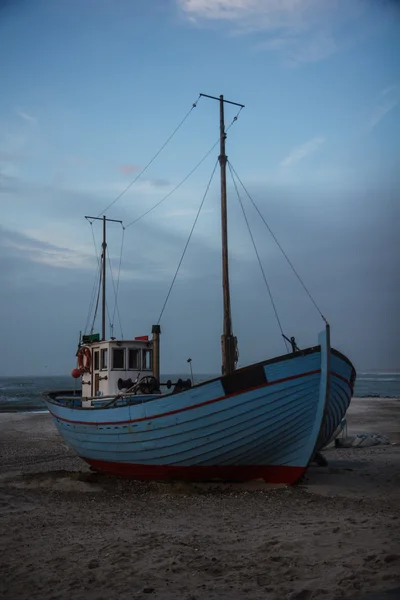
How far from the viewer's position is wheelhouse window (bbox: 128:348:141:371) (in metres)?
14.3

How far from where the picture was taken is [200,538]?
689 centimetres

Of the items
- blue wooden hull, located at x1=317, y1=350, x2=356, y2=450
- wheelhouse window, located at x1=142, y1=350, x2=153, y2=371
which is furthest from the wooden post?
blue wooden hull, located at x1=317, y1=350, x2=356, y2=450

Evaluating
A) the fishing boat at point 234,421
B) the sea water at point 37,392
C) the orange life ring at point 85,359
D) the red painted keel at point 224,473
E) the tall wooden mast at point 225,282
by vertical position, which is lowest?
the sea water at point 37,392

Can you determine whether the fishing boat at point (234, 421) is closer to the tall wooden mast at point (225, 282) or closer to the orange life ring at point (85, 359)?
the tall wooden mast at point (225, 282)

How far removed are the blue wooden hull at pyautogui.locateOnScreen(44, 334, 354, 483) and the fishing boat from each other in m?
0.02

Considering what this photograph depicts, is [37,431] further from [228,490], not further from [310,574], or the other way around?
[310,574]

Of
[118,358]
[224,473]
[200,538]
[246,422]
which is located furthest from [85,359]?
[200,538]

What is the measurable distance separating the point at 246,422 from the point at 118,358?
540 centimetres

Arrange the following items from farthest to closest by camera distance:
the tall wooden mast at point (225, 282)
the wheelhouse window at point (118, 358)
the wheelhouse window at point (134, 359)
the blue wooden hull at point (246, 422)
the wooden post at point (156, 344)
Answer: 1. the wheelhouse window at point (134, 359)
2. the wheelhouse window at point (118, 358)
3. the wooden post at point (156, 344)
4. the tall wooden mast at point (225, 282)
5. the blue wooden hull at point (246, 422)

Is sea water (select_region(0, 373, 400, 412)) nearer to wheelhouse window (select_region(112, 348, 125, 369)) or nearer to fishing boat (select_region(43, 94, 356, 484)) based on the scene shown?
wheelhouse window (select_region(112, 348, 125, 369))

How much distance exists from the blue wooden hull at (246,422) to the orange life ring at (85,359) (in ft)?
13.4

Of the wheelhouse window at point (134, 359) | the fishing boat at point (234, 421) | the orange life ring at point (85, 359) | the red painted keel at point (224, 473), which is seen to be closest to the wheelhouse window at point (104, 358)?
the wheelhouse window at point (134, 359)

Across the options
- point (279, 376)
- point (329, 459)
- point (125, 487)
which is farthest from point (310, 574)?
point (329, 459)

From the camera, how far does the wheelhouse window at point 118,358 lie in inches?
558
